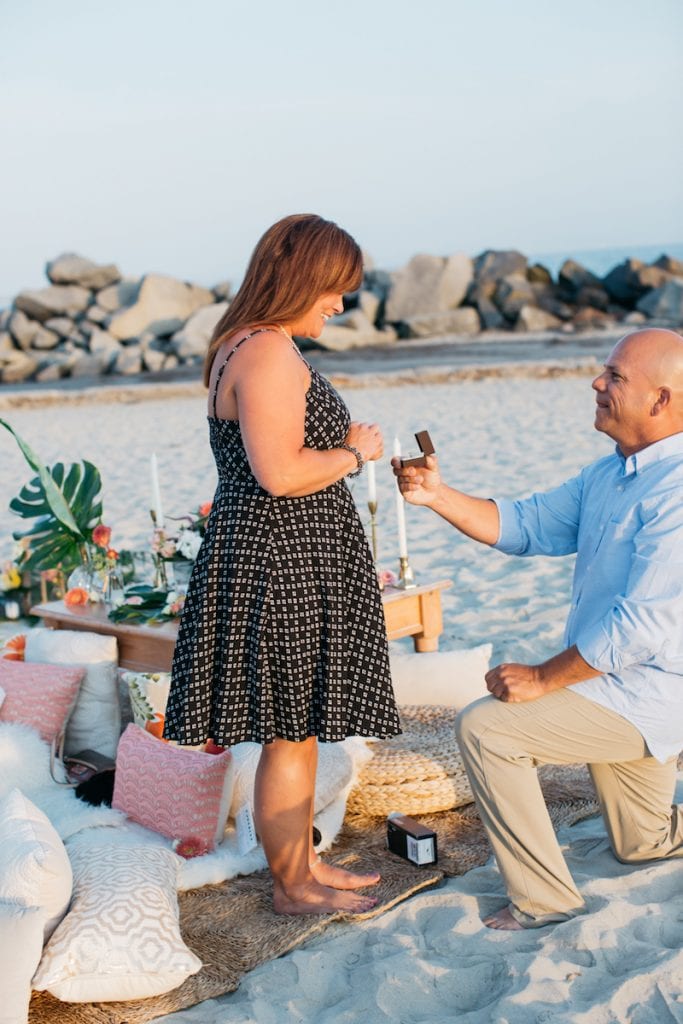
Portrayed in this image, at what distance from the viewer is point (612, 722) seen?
2777mm

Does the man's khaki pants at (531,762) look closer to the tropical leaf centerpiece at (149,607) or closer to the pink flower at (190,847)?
the pink flower at (190,847)

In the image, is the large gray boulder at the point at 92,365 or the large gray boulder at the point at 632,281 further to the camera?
the large gray boulder at the point at 632,281

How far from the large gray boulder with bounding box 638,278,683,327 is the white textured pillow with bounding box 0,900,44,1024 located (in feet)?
79.1

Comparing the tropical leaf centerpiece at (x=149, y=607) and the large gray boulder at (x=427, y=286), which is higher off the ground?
the large gray boulder at (x=427, y=286)

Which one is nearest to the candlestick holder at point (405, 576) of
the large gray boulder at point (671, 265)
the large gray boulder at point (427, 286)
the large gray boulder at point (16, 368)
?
the large gray boulder at point (16, 368)

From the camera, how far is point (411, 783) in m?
3.55

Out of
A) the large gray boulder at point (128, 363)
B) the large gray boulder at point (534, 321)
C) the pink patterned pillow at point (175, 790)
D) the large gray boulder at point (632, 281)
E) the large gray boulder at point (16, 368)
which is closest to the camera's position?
the pink patterned pillow at point (175, 790)

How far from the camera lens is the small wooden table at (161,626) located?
4.11 m

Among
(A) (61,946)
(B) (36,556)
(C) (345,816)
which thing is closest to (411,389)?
(B) (36,556)

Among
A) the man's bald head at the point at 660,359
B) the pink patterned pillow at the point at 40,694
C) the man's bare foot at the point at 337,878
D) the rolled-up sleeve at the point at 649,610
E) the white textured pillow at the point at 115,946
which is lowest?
the man's bare foot at the point at 337,878

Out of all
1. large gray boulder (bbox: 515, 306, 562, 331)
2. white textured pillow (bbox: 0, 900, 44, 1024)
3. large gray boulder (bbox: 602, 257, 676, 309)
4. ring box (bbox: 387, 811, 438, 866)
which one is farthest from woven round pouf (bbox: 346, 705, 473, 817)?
large gray boulder (bbox: 602, 257, 676, 309)

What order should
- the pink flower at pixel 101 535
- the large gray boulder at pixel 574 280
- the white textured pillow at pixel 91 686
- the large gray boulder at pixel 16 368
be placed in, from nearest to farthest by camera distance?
the white textured pillow at pixel 91 686
the pink flower at pixel 101 535
the large gray boulder at pixel 16 368
the large gray boulder at pixel 574 280

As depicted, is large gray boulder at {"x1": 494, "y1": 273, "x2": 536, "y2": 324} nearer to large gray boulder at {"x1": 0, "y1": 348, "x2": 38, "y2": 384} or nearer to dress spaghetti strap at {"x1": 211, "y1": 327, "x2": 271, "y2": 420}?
large gray boulder at {"x1": 0, "y1": 348, "x2": 38, "y2": 384}

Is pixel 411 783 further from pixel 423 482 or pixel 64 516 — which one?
pixel 64 516
